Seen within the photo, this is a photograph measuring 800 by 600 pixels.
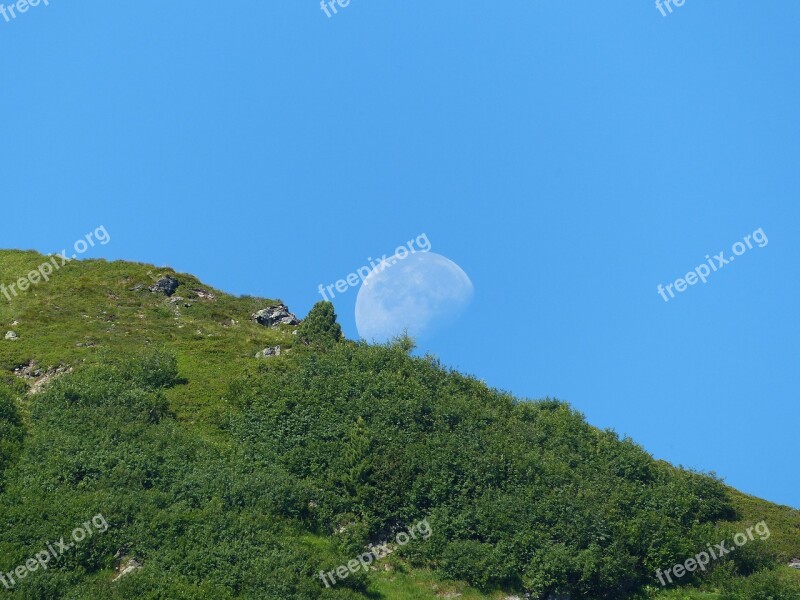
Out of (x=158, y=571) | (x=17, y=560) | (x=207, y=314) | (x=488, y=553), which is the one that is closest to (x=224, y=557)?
(x=158, y=571)

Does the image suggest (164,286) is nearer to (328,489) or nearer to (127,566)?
(328,489)

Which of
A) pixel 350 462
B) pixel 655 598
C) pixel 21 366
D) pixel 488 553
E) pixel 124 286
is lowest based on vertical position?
pixel 655 598

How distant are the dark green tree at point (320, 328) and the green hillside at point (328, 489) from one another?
2.24 meters

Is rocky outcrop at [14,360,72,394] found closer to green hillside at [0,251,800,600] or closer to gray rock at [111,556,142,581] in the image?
green hillside at [0,251,800,600]

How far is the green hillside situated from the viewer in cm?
3494

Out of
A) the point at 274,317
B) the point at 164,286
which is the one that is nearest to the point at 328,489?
the point at 274,317

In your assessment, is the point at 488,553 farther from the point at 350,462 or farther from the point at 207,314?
the point at 207,314

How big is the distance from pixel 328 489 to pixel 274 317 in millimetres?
25654

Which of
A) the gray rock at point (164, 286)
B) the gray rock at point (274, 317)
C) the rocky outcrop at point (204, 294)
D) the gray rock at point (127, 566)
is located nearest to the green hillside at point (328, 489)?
the gray rock at point (127, 566)

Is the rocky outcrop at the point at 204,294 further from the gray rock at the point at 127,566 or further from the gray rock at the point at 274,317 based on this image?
the gray rock at the point at 127,566

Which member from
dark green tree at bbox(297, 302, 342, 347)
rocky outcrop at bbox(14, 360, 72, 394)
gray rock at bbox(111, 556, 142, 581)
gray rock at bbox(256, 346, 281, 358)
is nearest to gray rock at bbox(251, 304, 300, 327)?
dark green tree at bbox(297, 302, 342, 347)

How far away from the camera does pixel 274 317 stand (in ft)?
214

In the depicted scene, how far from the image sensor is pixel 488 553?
38.0m

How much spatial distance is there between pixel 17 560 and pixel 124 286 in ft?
115
